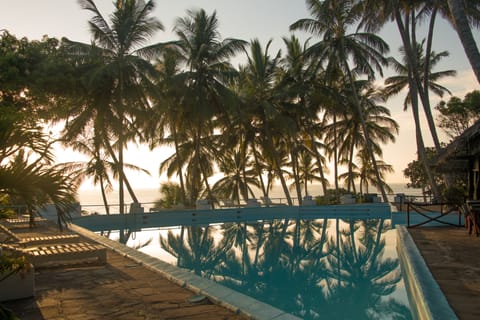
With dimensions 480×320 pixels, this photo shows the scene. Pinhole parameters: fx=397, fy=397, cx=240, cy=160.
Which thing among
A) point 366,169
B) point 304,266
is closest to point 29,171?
point 304,266

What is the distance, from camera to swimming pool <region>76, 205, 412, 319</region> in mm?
6496

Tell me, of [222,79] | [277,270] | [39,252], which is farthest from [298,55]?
[39,252]

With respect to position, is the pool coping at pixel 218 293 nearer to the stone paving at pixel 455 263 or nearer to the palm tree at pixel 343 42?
the stone paving at pixel 455 263

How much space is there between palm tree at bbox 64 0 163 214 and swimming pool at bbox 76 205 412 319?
5.86 m

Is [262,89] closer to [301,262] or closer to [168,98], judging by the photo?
[168,98]

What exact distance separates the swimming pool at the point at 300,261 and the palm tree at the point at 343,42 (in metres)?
10.0

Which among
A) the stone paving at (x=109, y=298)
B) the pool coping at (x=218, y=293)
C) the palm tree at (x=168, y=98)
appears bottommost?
the stone paving at (x=109, y=298)

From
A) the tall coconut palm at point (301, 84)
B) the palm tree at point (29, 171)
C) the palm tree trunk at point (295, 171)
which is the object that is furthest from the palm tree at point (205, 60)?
the palm tree at point (29, 171)

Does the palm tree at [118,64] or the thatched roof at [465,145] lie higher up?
the palm tree at [118,64]

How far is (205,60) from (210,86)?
4.61 feet

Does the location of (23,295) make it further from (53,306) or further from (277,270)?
(277,270)

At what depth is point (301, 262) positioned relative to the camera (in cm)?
960

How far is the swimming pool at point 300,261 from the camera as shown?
6496 millimetres

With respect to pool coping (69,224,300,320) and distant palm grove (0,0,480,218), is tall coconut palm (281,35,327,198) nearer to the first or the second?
distant palm grove (0,0,480,218)
